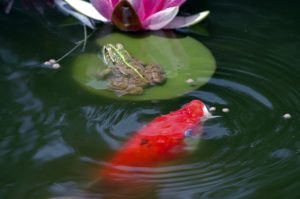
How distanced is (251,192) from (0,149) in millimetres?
688

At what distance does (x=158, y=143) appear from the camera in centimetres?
161

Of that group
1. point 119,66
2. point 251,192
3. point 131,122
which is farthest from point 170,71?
point 251,192

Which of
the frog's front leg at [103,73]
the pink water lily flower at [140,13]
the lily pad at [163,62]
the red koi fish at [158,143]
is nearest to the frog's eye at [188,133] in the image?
the red koi fish at [158,143]

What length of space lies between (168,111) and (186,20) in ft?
1.70

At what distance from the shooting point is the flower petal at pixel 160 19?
2.03 metres

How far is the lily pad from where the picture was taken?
6.02 feet

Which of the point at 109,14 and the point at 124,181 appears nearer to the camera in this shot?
the point at 124,181

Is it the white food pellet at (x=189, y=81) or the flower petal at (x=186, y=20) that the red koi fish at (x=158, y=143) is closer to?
the white food pellet at (x=189, y=81)

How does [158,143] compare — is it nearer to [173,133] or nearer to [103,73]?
[173,133]

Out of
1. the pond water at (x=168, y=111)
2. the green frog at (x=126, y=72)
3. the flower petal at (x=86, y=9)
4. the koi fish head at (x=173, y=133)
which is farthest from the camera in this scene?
the flower petal at (x=86, y=9)

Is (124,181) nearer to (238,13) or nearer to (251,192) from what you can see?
(251,192)

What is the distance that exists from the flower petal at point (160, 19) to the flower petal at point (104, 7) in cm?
13

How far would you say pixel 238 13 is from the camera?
224 centimetres

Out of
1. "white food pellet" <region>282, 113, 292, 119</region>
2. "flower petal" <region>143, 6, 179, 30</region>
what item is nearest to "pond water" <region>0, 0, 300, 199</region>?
"white food pellet" <region>282, 113, 292, 119</region>
